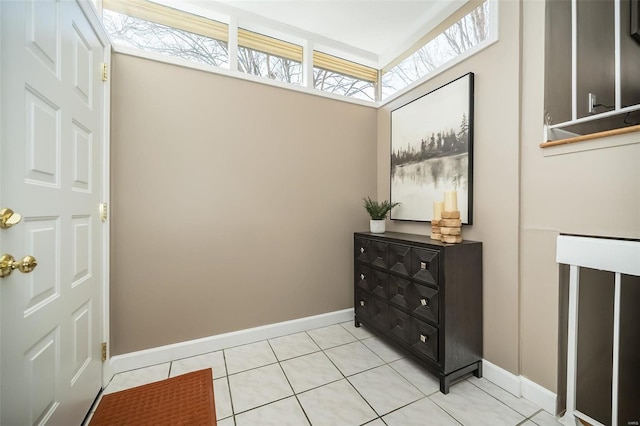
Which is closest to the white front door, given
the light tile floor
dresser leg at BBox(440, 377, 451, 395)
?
the light tile floor

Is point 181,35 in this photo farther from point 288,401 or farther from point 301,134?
point 288,401

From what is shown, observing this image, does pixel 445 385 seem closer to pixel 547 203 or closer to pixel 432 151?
pixel 547 203

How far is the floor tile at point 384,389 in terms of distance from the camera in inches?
59.1

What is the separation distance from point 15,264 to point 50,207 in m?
0.33

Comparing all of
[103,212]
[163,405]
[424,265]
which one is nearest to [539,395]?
[424,265]

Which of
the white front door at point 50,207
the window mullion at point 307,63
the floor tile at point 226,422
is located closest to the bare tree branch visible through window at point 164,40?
the white front door at point 50,207

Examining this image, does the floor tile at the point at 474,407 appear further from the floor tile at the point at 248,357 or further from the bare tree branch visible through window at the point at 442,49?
the bare tree branch visible through window at the point at 442,49

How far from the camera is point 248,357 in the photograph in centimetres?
200

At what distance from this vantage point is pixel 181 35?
207 cm

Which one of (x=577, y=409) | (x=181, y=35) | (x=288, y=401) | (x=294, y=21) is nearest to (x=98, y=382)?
(x=288, y=401)

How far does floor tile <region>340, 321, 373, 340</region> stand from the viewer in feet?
7.61

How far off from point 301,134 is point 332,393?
82.7 inches

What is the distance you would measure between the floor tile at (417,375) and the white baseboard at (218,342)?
2.64 ft

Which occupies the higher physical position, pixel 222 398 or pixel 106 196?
pixel 106 196
